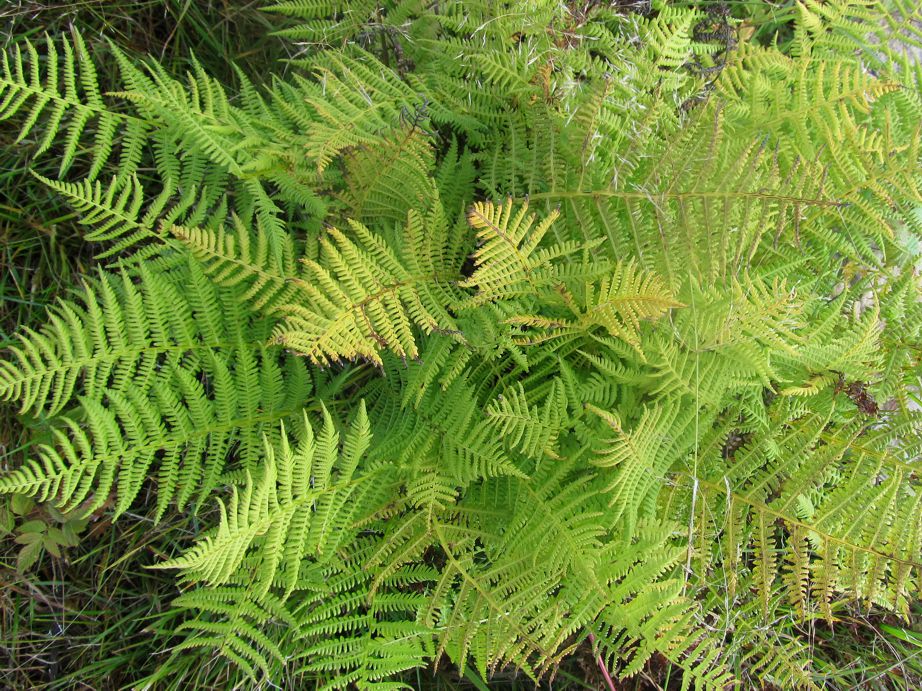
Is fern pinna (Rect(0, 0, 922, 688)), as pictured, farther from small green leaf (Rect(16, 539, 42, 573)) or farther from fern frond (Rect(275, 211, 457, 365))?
small green leaf (Rect(16, 539, 42, 573))

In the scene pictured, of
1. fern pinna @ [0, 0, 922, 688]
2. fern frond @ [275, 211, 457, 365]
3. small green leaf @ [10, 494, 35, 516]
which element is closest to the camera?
fern frond @ [275, 211, 457, 365]

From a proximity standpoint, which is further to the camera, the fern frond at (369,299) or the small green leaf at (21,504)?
the small green leaf at (21,504)

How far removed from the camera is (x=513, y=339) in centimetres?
198

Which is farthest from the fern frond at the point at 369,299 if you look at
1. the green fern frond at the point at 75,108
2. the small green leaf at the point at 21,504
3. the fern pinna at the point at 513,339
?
the small green leaf at the point at 21,504

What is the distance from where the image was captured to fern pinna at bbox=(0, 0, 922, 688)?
175 cm

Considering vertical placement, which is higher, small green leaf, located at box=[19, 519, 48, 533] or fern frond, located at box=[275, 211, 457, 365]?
fern frond, located at box=[275, 211, 457, 365]

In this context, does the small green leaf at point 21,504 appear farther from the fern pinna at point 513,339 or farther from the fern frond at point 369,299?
the fern frond at point 369,299

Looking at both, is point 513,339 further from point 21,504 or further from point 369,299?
point 21,504

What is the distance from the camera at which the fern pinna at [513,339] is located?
175 cm

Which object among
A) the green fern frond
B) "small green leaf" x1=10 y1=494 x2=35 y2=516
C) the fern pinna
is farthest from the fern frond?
"small green leaf" x1=10 y1=494 x2=35 y2=516

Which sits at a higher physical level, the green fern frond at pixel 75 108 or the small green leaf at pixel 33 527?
the green fern frond at pixel 75 108

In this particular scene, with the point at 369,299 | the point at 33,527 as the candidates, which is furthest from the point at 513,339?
the point at 33,527

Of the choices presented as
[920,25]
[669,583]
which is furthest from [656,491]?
[920,25]

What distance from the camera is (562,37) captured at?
2.14 metres
